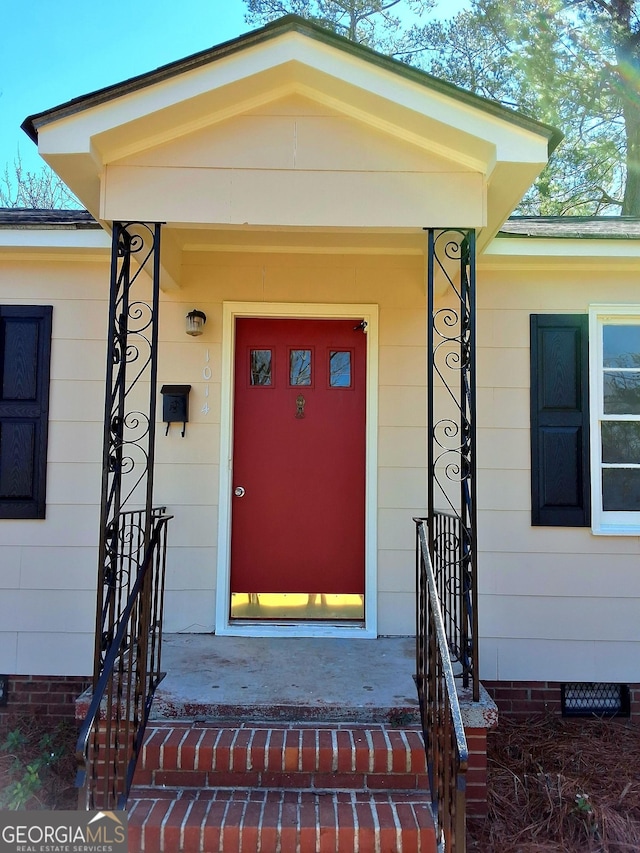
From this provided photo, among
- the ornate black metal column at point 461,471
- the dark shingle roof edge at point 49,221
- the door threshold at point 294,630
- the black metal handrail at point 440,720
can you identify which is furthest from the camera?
the door threshold at point 294,630

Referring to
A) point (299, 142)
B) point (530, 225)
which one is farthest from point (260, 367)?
point (530, 225)

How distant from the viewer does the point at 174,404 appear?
12.1 feet

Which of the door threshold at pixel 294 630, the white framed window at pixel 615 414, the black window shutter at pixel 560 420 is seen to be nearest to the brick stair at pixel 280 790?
the door threshold at pixel 294 630

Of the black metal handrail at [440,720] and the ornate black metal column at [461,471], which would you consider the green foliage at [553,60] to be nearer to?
the ornate black metal column at [461,471]

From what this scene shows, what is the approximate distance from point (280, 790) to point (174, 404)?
7.28 feet

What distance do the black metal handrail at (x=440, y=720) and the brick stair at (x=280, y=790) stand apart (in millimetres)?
69

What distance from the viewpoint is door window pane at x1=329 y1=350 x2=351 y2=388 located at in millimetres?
3871

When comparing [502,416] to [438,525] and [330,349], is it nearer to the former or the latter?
[438,525]

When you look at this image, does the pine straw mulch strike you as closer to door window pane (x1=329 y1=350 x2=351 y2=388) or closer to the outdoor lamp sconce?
door window pane (x1=329 y1=350 x2=351 y2=388)

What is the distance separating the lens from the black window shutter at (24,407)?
144 inches

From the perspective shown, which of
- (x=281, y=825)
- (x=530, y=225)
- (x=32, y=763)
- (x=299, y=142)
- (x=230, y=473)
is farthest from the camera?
(x=530, y=225)

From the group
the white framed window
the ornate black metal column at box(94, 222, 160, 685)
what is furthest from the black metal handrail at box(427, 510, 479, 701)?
the ornate black metal column at box(94, 222, 160, 685)

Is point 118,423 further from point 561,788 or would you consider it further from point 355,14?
point 355,14

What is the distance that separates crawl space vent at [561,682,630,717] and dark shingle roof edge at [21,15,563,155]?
3261 mm
